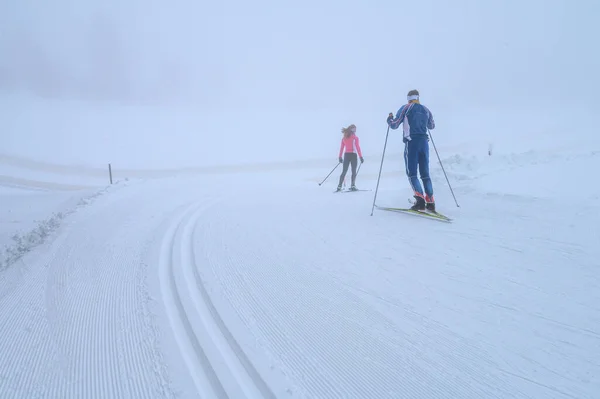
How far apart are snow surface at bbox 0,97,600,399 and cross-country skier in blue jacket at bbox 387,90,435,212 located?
0.48 meters

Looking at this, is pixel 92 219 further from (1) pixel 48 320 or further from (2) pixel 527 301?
(2) pixel 527 301

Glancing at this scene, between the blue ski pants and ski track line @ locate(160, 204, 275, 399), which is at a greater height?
the blue ski pants

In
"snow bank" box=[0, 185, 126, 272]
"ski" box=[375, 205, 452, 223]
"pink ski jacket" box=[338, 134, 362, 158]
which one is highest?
"pink ski jacket" box=[338, 134, 362, 158]

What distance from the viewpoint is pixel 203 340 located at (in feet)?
8.04

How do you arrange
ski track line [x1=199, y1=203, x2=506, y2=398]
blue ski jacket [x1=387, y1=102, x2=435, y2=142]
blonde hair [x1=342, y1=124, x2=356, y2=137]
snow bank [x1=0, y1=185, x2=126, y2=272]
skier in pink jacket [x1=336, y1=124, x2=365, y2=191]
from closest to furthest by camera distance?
ski track line [x1=199, y1=203, x2=506, y2=398] → snow bank [x1=0, y1=185, x2=126, y2=272] → blue ski jacket [x1=387, y1=102, x2=435, y2=142] → blonde hair [x1=342, y1=124, x2=356, y2=137] → skier in pink jacket [x1=336, y1=124, x2=365, y2=191]

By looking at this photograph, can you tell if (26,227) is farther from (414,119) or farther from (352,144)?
(414,119)

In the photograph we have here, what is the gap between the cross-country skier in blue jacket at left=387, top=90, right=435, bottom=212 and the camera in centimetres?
536

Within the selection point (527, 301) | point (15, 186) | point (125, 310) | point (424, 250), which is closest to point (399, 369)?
point (527, 301)

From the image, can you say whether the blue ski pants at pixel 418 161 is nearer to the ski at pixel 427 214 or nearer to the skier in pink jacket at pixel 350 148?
the ski at pixel 427 214

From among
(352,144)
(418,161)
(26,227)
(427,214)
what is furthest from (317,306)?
(26,227)

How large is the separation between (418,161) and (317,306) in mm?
3566

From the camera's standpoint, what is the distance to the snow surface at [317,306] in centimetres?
209

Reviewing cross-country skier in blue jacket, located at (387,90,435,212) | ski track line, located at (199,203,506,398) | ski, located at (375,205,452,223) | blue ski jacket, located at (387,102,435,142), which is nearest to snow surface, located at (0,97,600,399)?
ski track line, located at (199,203,506,398)

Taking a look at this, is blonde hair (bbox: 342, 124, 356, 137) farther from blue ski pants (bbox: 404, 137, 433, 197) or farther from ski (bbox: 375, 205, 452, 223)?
ski (bbox: 375, 205, 452, 223)
